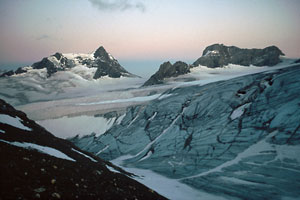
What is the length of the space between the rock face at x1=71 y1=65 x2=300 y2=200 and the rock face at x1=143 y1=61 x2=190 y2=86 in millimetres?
92382

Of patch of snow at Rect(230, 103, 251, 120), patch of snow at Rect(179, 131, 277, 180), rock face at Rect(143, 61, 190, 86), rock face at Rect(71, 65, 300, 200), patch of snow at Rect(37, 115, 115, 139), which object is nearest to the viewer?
rock face at Rect(71, 65, 300, 200)

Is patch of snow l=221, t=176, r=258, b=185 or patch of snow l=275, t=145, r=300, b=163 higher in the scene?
patch of snow l=275, t=145, r=300, b=163

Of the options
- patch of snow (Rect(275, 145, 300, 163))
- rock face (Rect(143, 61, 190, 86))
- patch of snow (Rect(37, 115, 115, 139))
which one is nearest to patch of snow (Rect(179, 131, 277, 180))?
patch of snow (Rect(275, 145, 300, 163))

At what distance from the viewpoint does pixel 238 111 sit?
149 ft

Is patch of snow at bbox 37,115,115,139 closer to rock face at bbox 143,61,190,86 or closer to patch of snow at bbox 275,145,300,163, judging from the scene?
patch of snow at bbox 275,145,300,163

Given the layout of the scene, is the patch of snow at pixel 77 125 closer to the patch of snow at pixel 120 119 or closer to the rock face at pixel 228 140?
the patch of snow at pixel 120 119

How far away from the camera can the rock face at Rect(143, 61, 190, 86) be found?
15562cm

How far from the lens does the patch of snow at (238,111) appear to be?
4429 centimetres

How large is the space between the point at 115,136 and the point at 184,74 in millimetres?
120283

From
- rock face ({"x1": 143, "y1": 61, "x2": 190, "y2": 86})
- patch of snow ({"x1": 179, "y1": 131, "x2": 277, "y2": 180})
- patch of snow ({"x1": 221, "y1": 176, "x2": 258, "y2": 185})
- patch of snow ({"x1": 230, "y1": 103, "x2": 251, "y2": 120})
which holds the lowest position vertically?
patch of snow ({"x1": 221, "y1": 176, "x2": 258, "y2": 185})

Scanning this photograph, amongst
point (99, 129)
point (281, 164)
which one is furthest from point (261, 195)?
point (99, 129)

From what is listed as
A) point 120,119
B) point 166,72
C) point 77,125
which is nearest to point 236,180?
point 120,119

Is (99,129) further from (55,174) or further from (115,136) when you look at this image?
(55,174)

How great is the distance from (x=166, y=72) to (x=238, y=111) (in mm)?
117002
